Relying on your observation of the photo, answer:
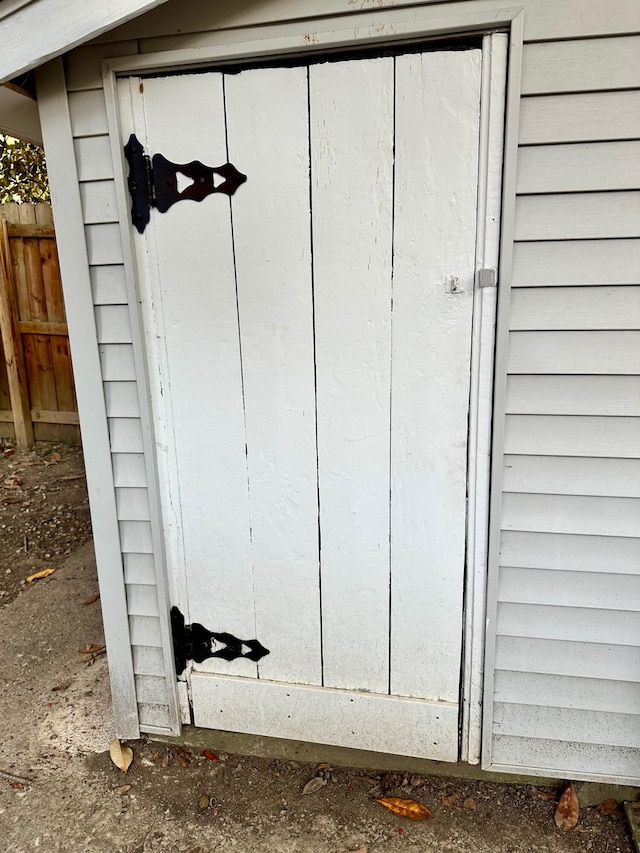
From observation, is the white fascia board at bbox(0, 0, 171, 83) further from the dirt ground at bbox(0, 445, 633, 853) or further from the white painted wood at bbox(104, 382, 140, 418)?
the dirt ground at bbox(0, 445, 633, 853)

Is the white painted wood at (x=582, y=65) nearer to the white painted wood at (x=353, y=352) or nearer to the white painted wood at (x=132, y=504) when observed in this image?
the white painted wood at (x=353, y=352)

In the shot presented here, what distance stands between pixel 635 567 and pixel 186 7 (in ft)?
6.01

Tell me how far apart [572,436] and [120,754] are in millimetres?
1738

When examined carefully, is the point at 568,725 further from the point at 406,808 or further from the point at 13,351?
the point at 13,351

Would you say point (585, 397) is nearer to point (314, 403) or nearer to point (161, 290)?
point (314, 403)

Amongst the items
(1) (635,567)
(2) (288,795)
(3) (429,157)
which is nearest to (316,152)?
(3) (429,157)

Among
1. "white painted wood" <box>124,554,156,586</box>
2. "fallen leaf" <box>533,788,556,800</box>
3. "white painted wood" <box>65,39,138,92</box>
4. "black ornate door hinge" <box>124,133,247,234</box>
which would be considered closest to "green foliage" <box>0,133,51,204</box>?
"white painted wood" <box>65,39,138,92</box>

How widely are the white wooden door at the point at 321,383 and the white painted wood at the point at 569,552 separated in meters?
0.15

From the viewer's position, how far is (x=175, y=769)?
1.97 metres

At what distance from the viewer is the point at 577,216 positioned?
1438 millimetres

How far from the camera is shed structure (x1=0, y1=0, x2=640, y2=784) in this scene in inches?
56.6

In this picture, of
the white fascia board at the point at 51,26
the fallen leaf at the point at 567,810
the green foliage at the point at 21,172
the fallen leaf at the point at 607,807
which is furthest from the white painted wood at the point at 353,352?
the green foliage at the point at 21,172

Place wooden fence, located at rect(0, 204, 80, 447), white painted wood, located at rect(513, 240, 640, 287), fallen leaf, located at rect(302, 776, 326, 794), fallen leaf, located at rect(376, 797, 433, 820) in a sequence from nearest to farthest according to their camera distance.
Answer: white painted wood, located at rect(513, 240, 640, 287)
fallen leaf, located at rect(376, 797, 433, 820)
fallen leaf, located at rect(302, 776, 326, 794)
wooden fence, located at rect(0, 204, 80, 447)

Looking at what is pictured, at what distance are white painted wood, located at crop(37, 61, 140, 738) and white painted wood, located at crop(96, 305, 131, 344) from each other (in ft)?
0.08
